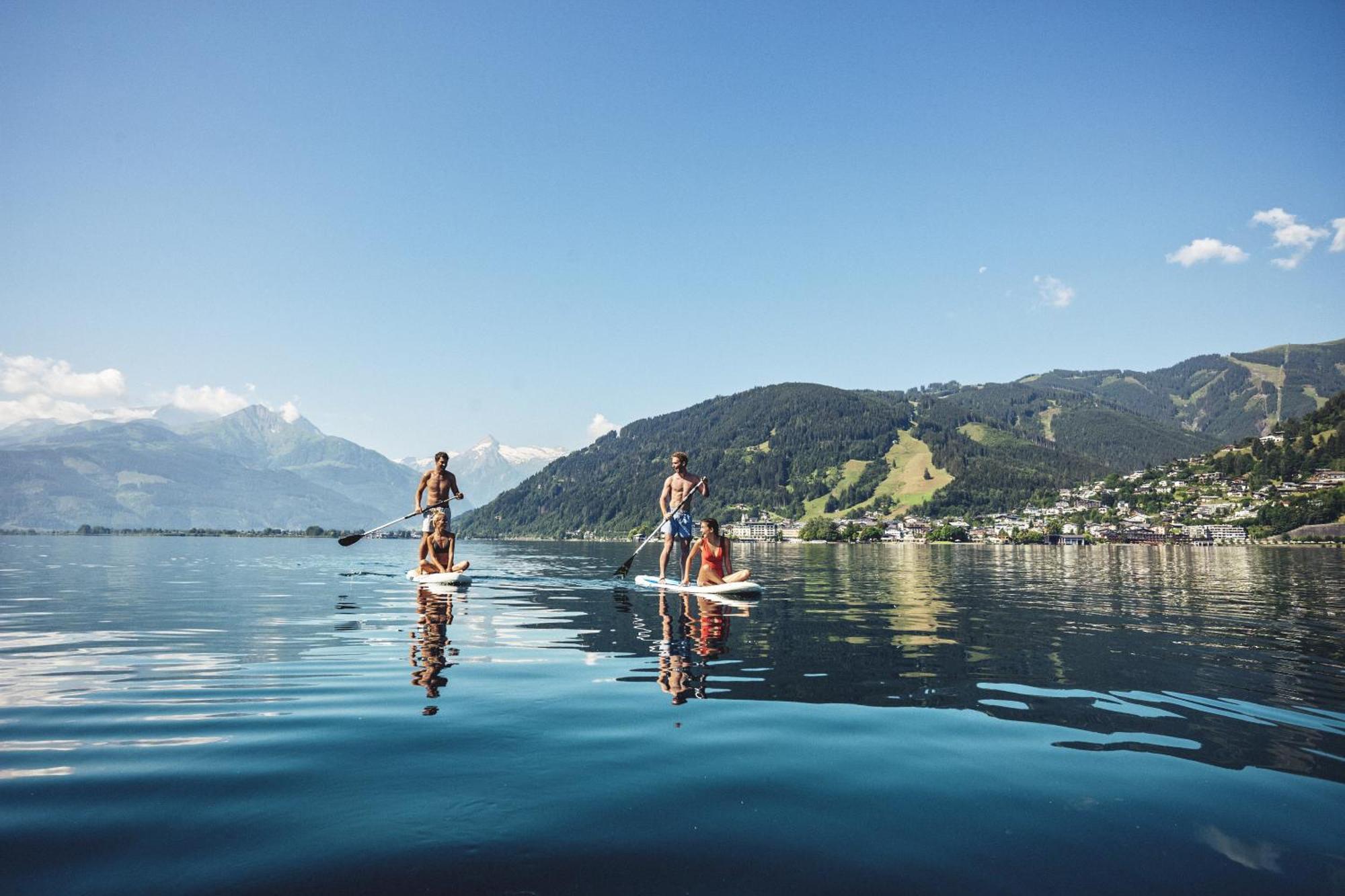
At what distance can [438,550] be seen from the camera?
29.8m

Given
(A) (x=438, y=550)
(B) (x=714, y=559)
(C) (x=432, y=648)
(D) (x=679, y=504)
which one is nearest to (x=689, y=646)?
(C) (x=432, y=648)

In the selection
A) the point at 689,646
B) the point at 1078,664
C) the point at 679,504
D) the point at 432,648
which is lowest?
the point at 1078,664

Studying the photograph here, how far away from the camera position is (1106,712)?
8797 millimetres

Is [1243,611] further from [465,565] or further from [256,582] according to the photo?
[256,582]

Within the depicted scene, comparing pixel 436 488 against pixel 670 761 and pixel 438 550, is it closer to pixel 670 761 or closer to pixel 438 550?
pixel 438 550

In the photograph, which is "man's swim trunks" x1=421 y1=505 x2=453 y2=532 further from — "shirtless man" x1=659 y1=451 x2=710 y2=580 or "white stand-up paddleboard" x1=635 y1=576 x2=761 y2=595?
"white stand-up paddleboard" x1=635 y1=576 x2=761 y2=595

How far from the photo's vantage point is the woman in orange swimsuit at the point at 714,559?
930 inches

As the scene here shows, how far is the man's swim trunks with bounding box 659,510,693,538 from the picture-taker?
2514cm

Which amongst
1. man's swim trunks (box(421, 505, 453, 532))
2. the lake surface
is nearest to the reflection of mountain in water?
the lake surface

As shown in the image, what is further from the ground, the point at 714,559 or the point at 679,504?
the point at 679,504

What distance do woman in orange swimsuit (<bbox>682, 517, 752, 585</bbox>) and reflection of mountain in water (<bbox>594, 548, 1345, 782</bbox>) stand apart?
169cm

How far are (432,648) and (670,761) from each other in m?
8.24

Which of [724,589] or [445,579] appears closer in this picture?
[724,589]

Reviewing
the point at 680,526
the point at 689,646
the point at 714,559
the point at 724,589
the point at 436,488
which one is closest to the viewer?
the point at 689,646
